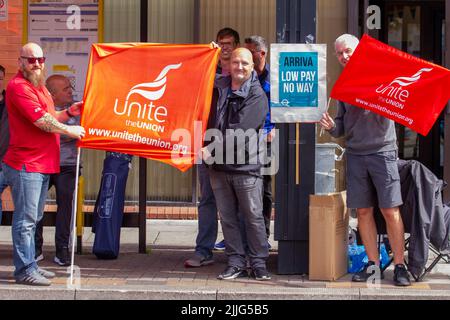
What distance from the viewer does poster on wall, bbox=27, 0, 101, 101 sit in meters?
11.5

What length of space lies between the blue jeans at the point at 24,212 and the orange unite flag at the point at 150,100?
1.77 feet

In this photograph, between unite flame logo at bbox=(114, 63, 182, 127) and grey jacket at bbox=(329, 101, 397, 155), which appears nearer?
grey jacket at bbox=(329, 101, 397, 155)

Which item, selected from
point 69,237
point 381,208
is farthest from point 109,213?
point 381,208

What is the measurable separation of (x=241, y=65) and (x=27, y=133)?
1.82 meters

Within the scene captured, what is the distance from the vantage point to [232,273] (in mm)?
8250

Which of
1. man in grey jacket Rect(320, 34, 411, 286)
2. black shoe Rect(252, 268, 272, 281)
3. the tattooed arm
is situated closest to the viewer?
the tattooed arm

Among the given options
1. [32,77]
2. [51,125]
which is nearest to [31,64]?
[32,77]

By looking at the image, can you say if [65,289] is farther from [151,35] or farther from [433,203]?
[151,35]

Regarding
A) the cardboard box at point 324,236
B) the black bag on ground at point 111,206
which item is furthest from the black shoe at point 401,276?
the black bag on ground at point 111,206

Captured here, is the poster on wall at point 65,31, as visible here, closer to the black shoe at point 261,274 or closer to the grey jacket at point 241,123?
the grey jacket at point 241,123

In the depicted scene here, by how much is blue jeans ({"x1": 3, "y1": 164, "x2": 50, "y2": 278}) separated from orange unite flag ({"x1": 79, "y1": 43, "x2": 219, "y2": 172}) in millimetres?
541

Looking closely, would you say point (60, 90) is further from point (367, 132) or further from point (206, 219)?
point (367, 132)

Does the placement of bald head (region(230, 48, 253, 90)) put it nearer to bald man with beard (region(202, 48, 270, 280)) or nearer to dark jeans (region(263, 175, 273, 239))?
bald man with beard (region(202, 48, 270, 280))

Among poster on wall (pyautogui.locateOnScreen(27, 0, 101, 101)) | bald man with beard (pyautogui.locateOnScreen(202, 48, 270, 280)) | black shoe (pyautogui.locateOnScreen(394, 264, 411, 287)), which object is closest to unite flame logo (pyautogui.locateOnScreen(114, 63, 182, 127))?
bald man with beard (pyautogui.locateOnScreen(202, 48, 270, 280))
